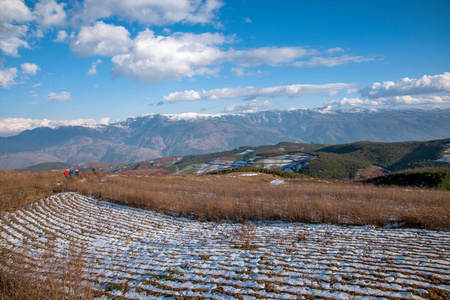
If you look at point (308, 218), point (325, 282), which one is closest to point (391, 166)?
point (308, 218)

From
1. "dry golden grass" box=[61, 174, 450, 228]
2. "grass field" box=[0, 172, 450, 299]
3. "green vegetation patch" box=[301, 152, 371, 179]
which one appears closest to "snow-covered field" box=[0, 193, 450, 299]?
"grass field" box=[0, 172, 450, 299]

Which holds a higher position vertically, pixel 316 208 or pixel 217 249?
pixel 217 249

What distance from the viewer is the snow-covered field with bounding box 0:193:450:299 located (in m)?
4.83

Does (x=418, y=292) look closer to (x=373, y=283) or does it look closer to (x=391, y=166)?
(x=373, y=283)

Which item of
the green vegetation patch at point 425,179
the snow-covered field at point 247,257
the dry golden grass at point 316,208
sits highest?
the snow-covered field at point 247,257

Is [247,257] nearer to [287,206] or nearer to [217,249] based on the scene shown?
[217,249]

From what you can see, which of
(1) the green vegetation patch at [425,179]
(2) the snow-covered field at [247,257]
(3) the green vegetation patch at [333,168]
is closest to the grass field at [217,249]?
(2) the snow-covered field at [247,257]

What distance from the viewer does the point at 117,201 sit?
14.9 m

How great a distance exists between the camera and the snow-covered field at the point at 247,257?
15.8 feet

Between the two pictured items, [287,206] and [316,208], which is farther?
[287,206]

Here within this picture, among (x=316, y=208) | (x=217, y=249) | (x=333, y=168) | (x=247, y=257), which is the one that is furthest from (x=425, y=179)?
(x=333, y=168)

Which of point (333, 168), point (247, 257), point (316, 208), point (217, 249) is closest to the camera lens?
point (247, 257)

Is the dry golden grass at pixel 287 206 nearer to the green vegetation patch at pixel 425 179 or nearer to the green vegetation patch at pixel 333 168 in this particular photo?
the green vegetation patch at pixel 425 179

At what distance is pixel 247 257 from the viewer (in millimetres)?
6625
